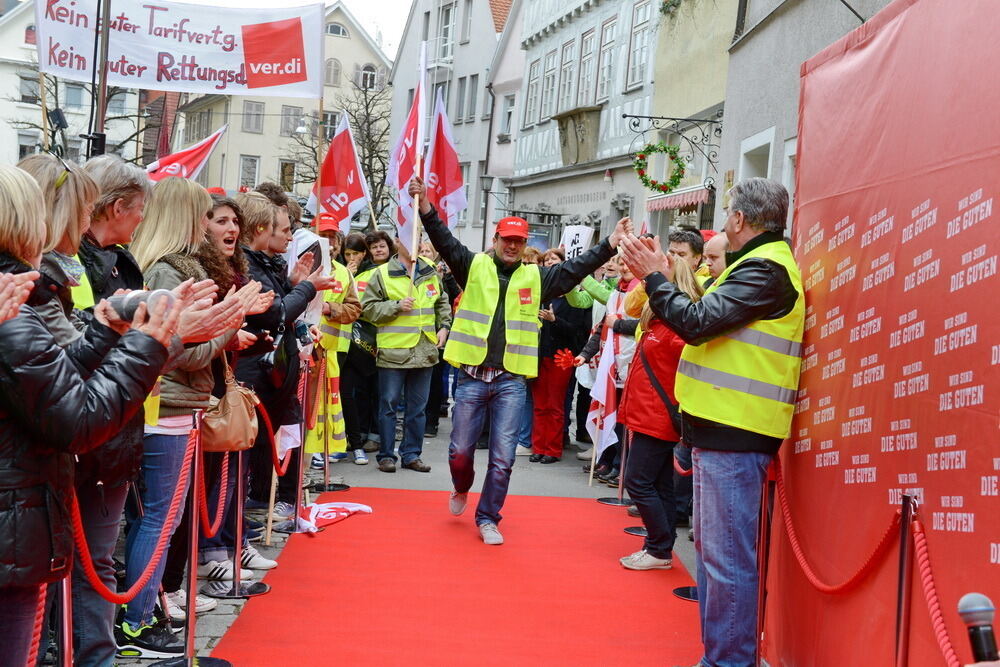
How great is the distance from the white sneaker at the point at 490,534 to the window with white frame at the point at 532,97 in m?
25.5

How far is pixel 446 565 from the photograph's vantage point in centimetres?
694

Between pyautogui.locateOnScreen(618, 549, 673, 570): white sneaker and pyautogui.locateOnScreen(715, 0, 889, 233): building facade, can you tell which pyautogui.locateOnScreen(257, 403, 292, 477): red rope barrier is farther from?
pyautogui.locateOnScreen(715, 0, 889, 233): building facade

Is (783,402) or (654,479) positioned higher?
(783,402)

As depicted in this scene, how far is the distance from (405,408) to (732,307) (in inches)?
240

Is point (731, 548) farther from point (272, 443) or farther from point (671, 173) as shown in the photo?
point (671, 173)

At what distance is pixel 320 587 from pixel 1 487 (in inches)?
141

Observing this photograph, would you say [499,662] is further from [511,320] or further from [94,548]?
[511,320]

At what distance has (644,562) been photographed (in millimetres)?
7145

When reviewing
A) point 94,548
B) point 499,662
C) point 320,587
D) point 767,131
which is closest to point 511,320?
point 320,587

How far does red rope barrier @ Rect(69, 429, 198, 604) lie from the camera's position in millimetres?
3430

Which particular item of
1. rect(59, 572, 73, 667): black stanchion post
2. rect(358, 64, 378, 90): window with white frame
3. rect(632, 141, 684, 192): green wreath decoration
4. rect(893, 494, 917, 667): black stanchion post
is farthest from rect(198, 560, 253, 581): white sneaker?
rect(358, 64, 378, 90): window with white frame

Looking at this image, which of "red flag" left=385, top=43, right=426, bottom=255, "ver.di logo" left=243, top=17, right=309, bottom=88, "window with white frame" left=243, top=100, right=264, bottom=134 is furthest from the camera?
"window with white frame" left=243, top=100, right=264, bottom=134

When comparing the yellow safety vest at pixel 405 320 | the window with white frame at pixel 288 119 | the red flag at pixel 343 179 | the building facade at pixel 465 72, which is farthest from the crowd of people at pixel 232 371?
the window with white frame at pixel 288 119

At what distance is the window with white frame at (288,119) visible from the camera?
205ft
